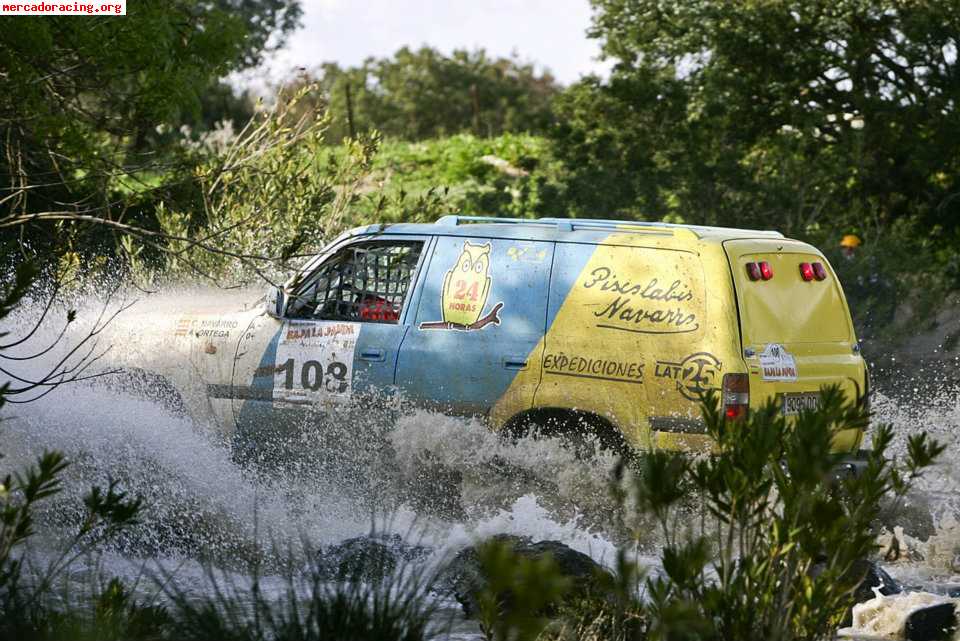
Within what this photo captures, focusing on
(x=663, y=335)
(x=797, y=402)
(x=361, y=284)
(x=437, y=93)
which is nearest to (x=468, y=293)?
(x=361, y=284)

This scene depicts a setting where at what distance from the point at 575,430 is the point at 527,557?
6.12ft

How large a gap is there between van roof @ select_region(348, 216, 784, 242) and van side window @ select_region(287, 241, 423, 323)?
0.49 feet

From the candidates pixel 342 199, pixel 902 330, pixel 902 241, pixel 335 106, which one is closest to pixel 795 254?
pixel 342 199

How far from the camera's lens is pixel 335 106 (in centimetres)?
5631

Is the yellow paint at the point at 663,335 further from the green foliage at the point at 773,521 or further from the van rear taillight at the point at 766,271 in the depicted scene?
the green foliage at the point at 773,521

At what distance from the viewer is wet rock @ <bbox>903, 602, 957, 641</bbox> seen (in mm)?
6266

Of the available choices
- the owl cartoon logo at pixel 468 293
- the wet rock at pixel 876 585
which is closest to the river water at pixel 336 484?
the owl cartoon logo at pixel 468 293

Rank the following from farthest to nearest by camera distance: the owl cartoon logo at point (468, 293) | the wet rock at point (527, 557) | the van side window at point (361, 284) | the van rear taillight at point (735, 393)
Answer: the van side window at point (361, 284) → the owl cartoon logo at point (468, 293) → the van rear taillight at point (735, 393) → the wet rock at point (527, 557)

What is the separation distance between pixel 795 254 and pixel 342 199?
19.8 feet

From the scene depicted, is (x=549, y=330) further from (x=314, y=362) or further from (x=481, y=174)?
(x=481, y=174)

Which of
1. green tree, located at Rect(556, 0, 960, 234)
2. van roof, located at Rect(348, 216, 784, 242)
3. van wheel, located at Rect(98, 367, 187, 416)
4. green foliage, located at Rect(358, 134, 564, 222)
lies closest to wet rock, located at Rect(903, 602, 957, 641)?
van roof, located at Rect(348, 216, 784, 242)

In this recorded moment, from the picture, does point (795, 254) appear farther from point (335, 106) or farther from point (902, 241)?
point (335, 106)

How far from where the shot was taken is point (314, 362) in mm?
8039

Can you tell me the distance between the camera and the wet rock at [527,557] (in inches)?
220
